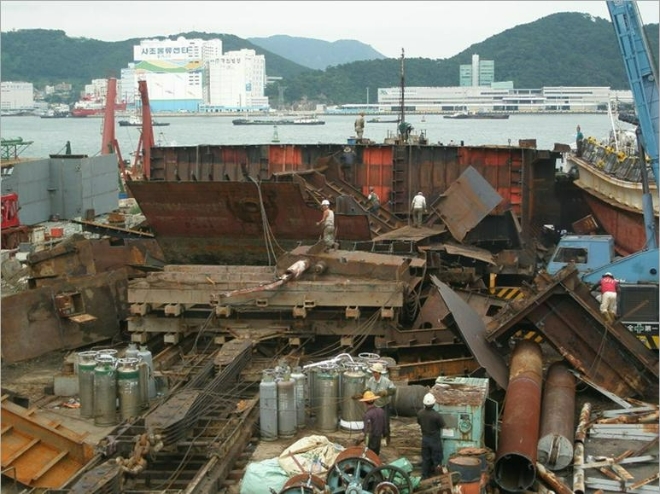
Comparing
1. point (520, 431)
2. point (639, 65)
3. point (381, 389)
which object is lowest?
point (520, 431)

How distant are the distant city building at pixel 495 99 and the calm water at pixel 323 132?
7.59ft

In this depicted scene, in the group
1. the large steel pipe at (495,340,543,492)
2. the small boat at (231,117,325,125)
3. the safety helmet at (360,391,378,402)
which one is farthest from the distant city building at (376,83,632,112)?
the safety helmet at (360,391,378,402)

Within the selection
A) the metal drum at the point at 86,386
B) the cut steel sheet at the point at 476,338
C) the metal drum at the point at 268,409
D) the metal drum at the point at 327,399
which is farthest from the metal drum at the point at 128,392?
the cut steel sheet at the point at 476,338

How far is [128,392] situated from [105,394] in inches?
11.9

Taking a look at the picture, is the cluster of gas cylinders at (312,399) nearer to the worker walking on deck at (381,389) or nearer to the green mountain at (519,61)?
the worker walking on deck at (381,389)

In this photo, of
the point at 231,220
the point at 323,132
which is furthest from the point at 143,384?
the point at 323,132

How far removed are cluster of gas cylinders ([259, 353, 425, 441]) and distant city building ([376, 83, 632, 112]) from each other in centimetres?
13163

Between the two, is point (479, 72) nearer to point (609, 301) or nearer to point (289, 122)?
point (289, 122)

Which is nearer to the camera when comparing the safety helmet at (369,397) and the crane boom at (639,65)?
the safety helmet at (369,397)

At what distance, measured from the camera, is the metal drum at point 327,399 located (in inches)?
490

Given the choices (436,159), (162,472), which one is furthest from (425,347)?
(436,159)

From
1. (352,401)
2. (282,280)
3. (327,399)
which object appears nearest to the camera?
(352,401)

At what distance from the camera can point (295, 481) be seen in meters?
9.86

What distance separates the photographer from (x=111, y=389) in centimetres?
1333
